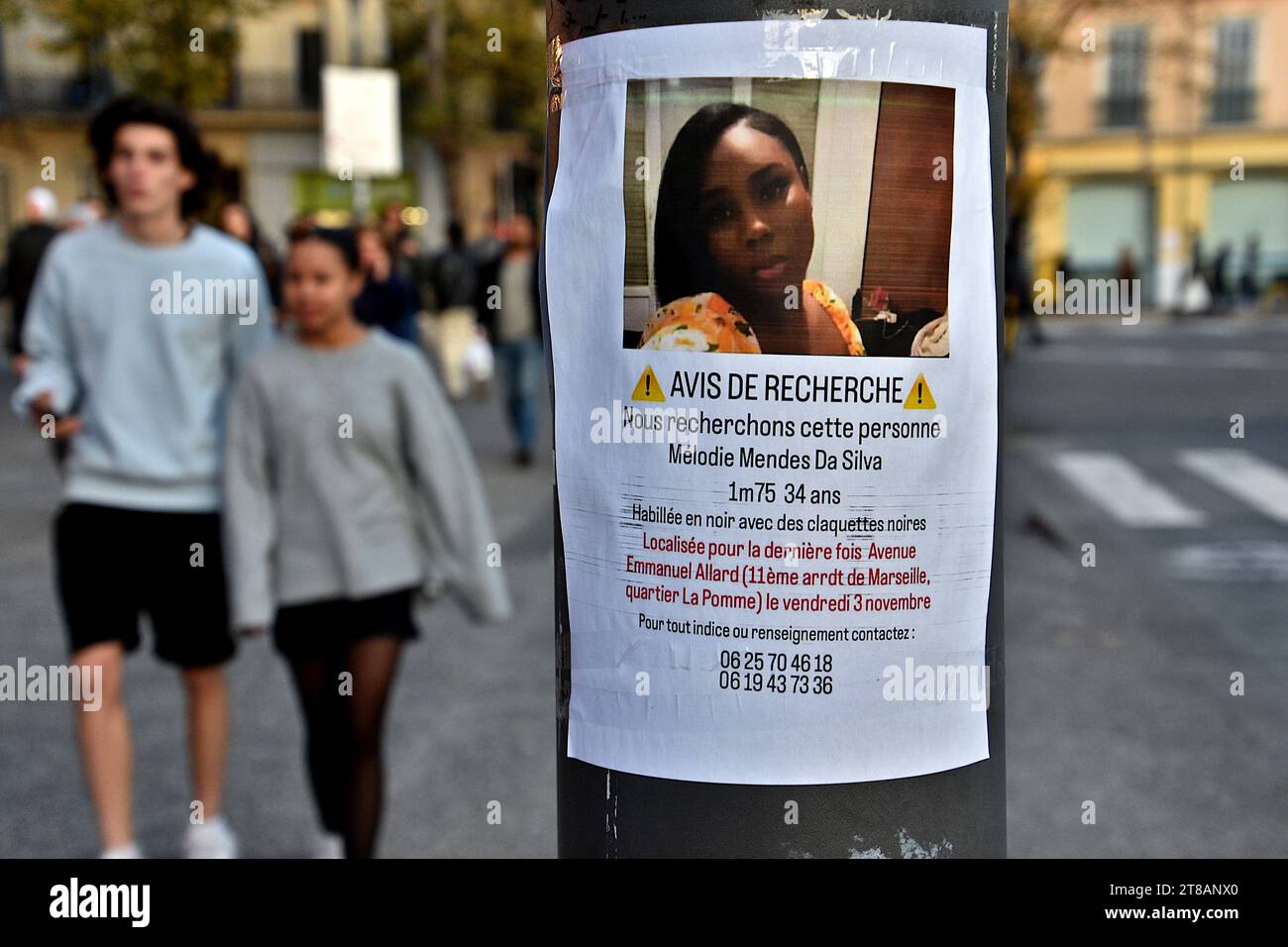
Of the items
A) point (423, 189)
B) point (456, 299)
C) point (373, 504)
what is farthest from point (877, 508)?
point (423, 189)

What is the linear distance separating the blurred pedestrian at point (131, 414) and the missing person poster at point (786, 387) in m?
2.78

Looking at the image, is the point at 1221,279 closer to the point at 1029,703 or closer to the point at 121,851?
the point at 1029,703

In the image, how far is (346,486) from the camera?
435 centimetres

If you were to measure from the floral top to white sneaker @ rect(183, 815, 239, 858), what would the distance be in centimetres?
322

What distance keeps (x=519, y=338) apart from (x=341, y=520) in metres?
8.43

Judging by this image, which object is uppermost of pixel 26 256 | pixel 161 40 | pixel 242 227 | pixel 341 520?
pixel 161 40

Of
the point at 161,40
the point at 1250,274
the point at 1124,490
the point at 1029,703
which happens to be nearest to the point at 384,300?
the point at 1124,490

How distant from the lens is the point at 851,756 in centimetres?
193

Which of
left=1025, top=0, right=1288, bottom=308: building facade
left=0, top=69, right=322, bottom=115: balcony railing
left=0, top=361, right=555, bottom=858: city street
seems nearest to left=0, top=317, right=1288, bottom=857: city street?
left=0, top=361, right=555, bottom=858: city street

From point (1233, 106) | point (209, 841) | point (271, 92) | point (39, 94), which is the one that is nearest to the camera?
point (209, 841)

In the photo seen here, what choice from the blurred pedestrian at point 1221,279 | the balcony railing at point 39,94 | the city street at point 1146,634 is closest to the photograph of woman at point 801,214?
the city street at point 1146,634

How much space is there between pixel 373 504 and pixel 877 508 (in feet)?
8.87

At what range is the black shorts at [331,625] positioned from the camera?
4.35 m

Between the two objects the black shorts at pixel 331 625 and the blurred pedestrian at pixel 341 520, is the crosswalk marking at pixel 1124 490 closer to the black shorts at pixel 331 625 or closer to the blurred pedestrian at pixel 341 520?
the blurred pedestrian at pixel 341 520
